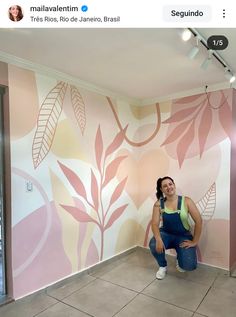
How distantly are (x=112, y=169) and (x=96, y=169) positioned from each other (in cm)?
29

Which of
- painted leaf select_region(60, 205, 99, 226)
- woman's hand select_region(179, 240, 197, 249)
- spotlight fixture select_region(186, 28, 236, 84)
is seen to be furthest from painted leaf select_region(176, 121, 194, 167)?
painted leaf select_region(60, 205, 99, 226)

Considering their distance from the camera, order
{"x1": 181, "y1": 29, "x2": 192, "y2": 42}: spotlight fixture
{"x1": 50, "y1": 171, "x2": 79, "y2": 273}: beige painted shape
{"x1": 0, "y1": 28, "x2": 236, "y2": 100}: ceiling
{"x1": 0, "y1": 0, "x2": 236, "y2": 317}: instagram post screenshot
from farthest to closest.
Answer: {"x1": 50, "y1": 171, "x2": 79, "y2": 273}: beige painted shape → {"x1": 0, "y1": 0, "x2": 236, "y2": 317}: instagram post screenshot → {"x1": 0, "y1": 28, "x2": 236, "y2": 100}: ceiling → {"x1": 181, "y1": 29, "x2": 192, "y2": 42}: spotlight fixture

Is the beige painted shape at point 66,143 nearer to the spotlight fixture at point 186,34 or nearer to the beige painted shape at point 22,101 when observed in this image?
the beige painted shape at point 22,101

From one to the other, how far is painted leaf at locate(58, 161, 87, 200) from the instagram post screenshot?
0.01 metres

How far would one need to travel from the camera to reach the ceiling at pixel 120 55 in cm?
173

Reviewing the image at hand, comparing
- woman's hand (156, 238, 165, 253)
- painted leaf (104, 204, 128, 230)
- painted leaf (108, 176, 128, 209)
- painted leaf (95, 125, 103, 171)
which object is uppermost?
painted leaf (95, 125, 103, 171)

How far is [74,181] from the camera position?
2.62 m

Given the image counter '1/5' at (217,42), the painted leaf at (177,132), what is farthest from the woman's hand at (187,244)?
the image counter '1/5' at (217,42)

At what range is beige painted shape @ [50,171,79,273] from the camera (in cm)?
246

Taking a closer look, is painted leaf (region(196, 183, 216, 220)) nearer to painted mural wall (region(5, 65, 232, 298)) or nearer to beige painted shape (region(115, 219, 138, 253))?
painted mural wall (region(5, 65, 232, 298))

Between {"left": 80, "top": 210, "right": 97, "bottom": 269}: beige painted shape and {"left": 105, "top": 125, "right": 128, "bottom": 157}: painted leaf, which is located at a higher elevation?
{"left": 105, "top": 125, "right": 128, "bottom": 157}: painted leaf

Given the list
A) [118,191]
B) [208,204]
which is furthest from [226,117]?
[118,191]

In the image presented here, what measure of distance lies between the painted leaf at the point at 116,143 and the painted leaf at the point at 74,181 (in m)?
0.54

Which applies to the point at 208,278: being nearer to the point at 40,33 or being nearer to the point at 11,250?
the point at 11,250
